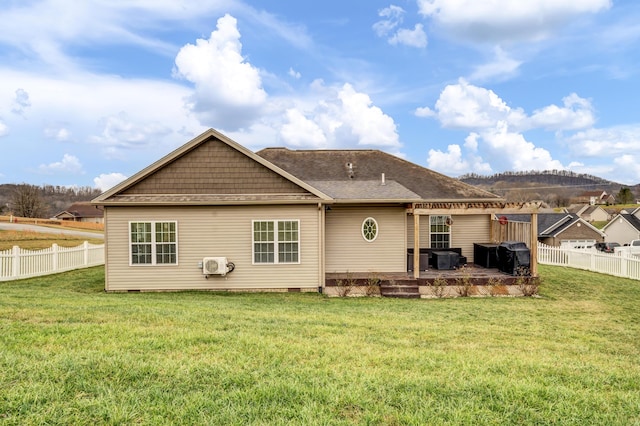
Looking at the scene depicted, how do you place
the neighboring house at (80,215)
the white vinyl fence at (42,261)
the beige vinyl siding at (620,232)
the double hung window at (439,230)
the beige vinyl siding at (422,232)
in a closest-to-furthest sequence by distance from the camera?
the white vinyl fence at (42,261) < the beige vinyl siding at (422,232) < the double hung window at (439,230) < the beige vinyl siding at (620,232) < the neighboring house at (80,215)

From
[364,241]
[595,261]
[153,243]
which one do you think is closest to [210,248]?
[153,243]

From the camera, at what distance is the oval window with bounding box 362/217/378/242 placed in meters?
14.3

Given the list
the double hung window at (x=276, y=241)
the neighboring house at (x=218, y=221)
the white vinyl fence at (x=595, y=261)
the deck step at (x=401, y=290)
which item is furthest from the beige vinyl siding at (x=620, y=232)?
the double hung window at (x=276, y=241)

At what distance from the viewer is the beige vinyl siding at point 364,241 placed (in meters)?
14.3

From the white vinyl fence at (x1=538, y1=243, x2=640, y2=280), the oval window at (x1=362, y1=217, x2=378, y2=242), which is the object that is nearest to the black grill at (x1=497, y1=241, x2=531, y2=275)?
the oval window at (x1=362, y1=217, x2=378, y2=242)

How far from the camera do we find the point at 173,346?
500 cm

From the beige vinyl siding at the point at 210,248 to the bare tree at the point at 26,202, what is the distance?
5930 centimetres

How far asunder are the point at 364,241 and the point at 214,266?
518cm

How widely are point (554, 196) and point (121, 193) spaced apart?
126648 mm

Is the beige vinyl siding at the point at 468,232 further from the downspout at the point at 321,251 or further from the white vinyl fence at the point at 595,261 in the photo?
the white vinyl fence at the point at 595,261

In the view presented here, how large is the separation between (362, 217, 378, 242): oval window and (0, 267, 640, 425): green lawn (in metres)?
6.31

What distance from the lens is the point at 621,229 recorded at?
55.7 m

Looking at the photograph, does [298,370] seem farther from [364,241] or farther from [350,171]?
[350,171]

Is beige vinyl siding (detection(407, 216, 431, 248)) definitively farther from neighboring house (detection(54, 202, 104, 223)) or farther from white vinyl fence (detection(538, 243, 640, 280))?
neighboring house (detection(54, 202, 104, 223))
